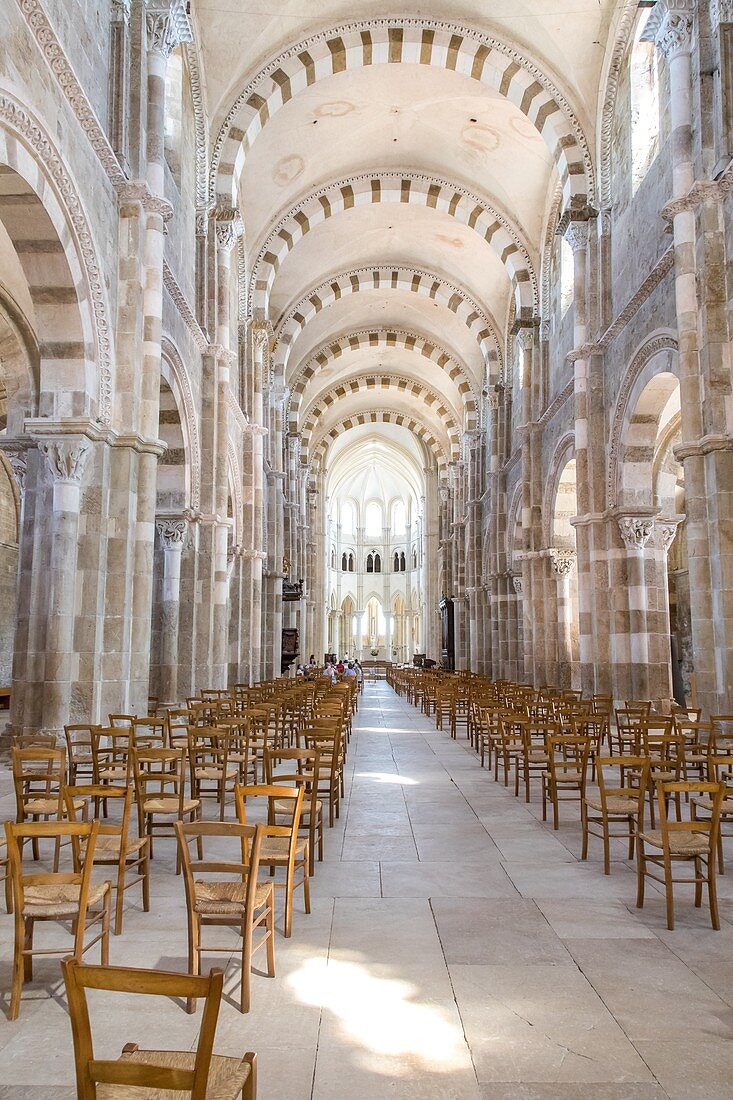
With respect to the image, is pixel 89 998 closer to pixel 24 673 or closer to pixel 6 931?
pixel 6 931

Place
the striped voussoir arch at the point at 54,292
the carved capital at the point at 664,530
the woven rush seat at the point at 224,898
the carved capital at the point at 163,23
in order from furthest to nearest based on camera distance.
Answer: the carved capital at the point at 664,530 → the carved capital at the point at 163,23 → the striped voussoir arch at the point at 54,292 → the woven rush seat at the point at 224,898

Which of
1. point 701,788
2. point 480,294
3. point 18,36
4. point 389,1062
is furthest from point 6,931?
point 480,294

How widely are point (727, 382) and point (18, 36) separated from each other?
32.0 ft

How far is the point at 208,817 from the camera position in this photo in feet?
26.9

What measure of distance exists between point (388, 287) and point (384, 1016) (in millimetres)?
32226

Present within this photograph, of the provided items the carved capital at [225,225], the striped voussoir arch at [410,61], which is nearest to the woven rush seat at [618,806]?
the striped voussoir arch at [410,61]

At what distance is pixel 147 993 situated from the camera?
212 centimetres

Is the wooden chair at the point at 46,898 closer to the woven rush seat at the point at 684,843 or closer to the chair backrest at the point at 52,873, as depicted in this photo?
the chair backrest at the point at 52,873

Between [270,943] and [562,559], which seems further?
[562,559]

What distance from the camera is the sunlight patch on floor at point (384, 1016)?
3383mm

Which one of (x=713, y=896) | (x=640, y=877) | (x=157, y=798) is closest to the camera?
(x=713, y=896)

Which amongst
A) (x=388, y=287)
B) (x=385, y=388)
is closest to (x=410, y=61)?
(x=388, y=287)

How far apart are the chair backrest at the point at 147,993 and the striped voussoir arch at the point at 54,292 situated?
380 inches

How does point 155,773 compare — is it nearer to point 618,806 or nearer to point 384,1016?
point 384,1016
